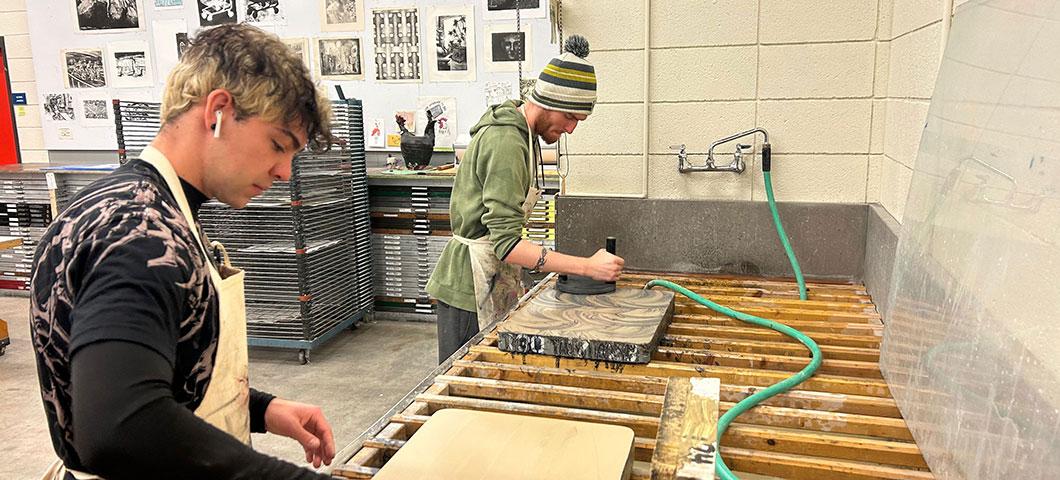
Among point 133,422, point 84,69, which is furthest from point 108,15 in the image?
point 133,422

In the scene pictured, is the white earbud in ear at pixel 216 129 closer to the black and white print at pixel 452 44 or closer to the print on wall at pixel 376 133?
the black and white print at pixel 452 44

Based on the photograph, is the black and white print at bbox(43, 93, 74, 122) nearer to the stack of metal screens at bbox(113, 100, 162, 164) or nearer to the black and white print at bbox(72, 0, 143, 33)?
the black and white print at bbox(72, 0, 143, 33)

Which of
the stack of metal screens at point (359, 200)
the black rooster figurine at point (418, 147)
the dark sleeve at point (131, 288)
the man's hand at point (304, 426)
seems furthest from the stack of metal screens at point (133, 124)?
the dark sleeve at point (131, 288)

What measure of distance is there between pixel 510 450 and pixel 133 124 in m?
3.96

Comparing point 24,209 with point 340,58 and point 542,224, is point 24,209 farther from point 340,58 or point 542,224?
point 542,224

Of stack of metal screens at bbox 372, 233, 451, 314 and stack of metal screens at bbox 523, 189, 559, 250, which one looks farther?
stack of metal screens at bbox 372, 233, 451, 314

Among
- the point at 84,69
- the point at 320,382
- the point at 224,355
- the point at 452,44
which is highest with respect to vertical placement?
the point at 452,44

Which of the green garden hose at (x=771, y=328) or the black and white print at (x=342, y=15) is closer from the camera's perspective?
the green garden hose at (x=771, y=328)

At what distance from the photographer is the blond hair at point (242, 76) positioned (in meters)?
0.95

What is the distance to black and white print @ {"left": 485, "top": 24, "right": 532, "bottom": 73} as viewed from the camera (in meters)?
5.30

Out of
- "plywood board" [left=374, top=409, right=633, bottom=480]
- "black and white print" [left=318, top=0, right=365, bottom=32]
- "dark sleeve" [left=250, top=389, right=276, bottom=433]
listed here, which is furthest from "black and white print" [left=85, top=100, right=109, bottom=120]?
"plywood board" [left=374, top=409, right=633, bottom=480]

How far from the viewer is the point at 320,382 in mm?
4164

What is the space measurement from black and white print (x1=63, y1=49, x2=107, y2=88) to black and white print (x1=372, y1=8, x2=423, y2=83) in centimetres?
261

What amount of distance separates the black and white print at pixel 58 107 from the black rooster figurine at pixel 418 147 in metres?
3.36
